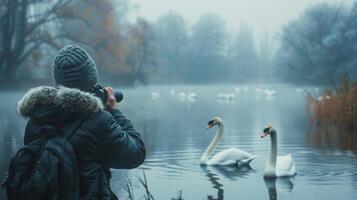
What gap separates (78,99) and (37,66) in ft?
69.5

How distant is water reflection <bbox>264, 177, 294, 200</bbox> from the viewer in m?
4.92

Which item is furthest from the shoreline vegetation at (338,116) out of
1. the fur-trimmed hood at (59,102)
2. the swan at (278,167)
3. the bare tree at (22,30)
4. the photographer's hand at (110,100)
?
the bare tree at (22,30)

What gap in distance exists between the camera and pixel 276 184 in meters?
5.32

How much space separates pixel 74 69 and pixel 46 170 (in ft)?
1.11

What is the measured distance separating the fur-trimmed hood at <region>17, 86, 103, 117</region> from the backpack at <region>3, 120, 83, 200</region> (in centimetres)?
7

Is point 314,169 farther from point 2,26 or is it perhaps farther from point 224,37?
point 224,37

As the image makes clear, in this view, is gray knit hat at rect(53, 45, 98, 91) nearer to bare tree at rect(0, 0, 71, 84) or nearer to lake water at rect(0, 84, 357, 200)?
lake water at rect(0, 84, 357, 200)

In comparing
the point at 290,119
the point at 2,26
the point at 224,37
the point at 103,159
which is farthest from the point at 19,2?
the point at 103,159

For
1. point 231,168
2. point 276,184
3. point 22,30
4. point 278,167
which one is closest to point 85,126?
point 276,184

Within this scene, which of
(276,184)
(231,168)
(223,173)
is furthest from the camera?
(231,168)

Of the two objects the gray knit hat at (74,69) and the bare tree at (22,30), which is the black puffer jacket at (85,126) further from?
the bare tree at (22,30)

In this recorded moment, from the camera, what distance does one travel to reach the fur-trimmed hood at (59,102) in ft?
6.31

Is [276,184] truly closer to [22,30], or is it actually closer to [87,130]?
[87,130]

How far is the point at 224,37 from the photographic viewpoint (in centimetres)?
3138
